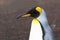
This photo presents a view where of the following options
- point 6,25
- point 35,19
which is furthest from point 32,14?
point 6,25

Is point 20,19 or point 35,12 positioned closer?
point 35,12

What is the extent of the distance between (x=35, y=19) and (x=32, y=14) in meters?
0.06

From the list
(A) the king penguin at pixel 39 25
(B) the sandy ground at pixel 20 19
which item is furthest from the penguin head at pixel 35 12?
(B) the sandy ground at pixel 20 19

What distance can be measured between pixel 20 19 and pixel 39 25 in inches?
87.9

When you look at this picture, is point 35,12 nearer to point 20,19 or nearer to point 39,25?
point 39,25

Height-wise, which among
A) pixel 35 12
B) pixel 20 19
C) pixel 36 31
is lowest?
pixel 36 31

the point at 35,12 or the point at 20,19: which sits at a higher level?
the point at 20,19

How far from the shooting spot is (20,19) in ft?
16.6

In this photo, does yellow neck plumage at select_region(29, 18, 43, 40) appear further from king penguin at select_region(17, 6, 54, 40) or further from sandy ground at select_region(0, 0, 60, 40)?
sandy ground at select_region(0, 0, 60, 40)

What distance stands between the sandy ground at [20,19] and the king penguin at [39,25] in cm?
134

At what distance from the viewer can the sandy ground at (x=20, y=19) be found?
439 cm

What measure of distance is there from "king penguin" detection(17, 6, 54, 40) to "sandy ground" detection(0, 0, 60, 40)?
1344 mm

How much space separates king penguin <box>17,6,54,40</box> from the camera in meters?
2.80

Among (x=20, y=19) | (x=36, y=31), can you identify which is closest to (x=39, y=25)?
(x=36, y=31)
